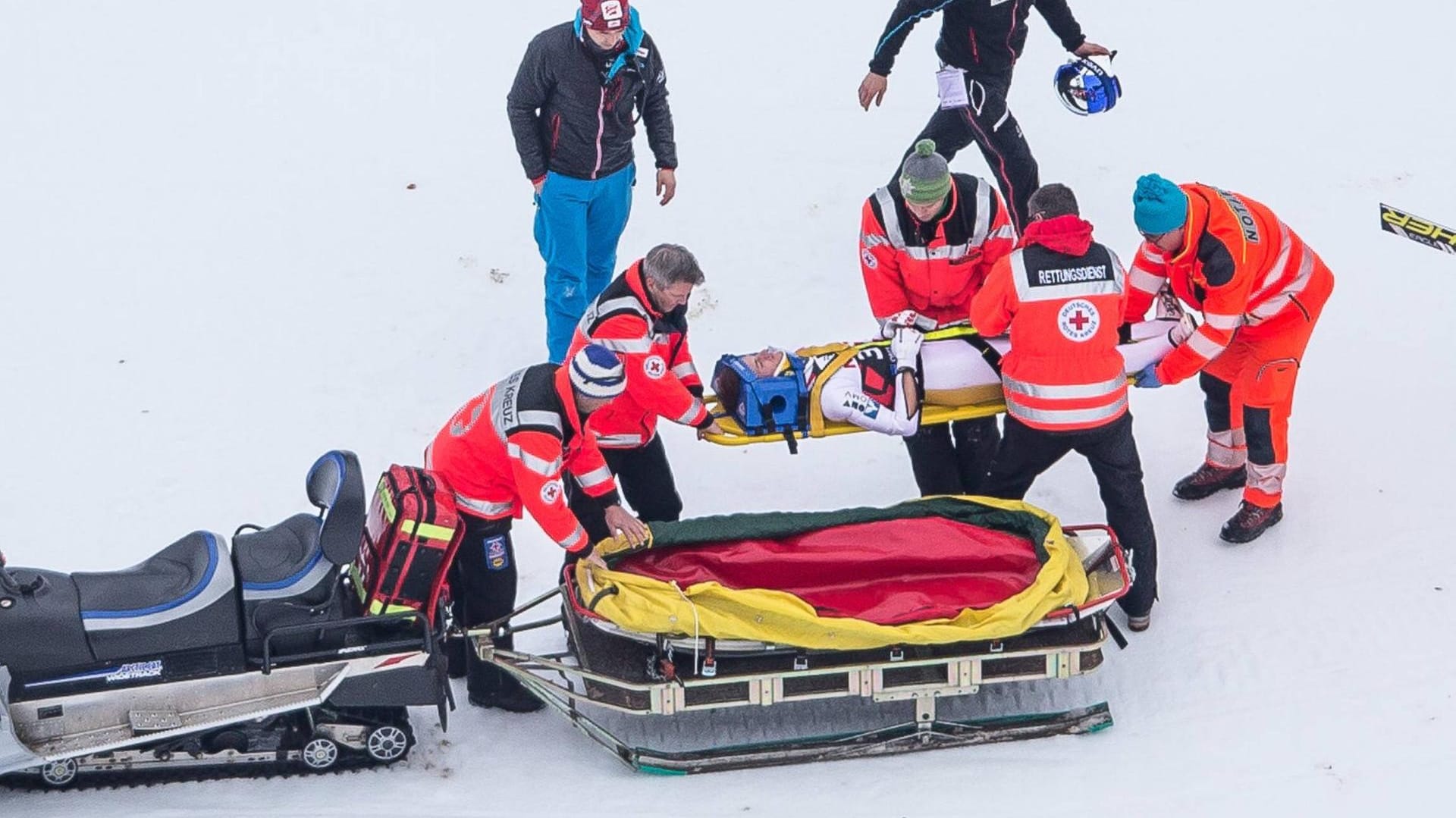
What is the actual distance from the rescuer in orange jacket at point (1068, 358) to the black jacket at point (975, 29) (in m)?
2.15

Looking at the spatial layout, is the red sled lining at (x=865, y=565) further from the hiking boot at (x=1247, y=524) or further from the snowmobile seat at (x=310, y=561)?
the hiking boot at (x=1247, y=524)

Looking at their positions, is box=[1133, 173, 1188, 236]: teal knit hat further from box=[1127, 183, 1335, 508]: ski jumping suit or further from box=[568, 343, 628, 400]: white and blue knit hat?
box=[568, 343, 628, 400]: white and blue knit hat

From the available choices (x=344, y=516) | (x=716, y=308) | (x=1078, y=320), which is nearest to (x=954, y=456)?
(x=1078, y=320)

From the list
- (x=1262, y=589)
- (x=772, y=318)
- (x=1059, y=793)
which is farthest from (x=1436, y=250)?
(x=1059, y=793)

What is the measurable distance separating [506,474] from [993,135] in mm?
3615

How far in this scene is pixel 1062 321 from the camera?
6586 mm

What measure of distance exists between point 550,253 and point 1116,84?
299 centimetres

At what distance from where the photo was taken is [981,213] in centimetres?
718

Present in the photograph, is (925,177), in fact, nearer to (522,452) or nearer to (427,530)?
(522,452)

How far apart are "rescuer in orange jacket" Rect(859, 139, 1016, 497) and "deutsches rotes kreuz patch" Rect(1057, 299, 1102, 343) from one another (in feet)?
2.21

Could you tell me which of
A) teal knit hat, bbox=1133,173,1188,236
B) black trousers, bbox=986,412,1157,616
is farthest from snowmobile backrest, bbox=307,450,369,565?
teal knit hat, bbox=1133,173,1188,236

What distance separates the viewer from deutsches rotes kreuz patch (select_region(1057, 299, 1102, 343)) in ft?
21.6

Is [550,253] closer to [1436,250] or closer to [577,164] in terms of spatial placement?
[577,164]

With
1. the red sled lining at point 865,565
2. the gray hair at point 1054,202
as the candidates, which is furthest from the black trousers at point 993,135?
the red sled lining at point 865,565
